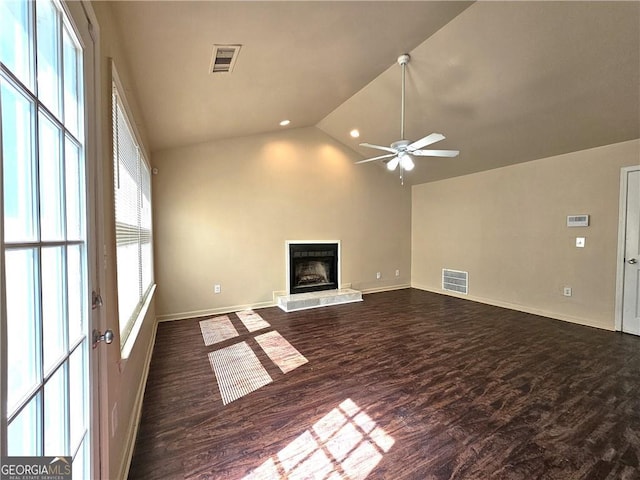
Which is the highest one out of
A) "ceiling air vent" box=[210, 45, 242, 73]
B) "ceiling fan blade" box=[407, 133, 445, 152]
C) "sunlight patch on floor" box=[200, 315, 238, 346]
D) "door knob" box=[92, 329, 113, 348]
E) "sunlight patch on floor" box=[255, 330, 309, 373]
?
"ceiling air vent" box=[210, 45, 242, 73]

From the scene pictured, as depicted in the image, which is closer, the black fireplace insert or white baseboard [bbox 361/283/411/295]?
the black fireplace insert

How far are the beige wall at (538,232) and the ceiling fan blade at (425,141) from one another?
2.73m

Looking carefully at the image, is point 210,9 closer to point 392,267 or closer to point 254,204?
point 254,204

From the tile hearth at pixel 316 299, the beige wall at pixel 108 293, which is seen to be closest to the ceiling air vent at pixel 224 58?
the beige wall at pixel 108 293

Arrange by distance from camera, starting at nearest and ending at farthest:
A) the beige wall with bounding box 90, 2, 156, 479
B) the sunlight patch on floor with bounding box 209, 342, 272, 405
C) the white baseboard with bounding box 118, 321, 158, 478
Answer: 1. the beige wall with bounding box 90, 2, 156, 479
2. the white baseboard with bounding box 118, 321, 158, 478
3. the sunlight patch on floor with bounding box 209, 342, 272, 405

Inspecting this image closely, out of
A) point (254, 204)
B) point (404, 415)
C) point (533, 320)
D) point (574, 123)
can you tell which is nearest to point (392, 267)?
point (533, 320)

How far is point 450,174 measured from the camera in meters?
5.57

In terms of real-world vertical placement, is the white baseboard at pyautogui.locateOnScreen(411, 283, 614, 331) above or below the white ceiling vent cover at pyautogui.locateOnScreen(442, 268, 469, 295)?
below

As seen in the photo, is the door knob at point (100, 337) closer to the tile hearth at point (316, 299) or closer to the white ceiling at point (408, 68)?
the white ceiling at point (408, 68)

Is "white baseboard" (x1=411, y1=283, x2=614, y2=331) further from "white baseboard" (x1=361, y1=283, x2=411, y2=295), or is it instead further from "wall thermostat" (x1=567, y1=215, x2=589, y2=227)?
"wall thermostat" (x1=567, y1=215, x2=589, y2=227)

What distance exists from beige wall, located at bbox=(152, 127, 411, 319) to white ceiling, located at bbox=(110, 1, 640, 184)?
0.59m

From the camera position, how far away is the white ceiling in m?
2.03

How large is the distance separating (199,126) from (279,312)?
118 inches

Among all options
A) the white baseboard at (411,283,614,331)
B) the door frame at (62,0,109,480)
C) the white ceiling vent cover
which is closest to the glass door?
the door frame at (62,0,109,480)
